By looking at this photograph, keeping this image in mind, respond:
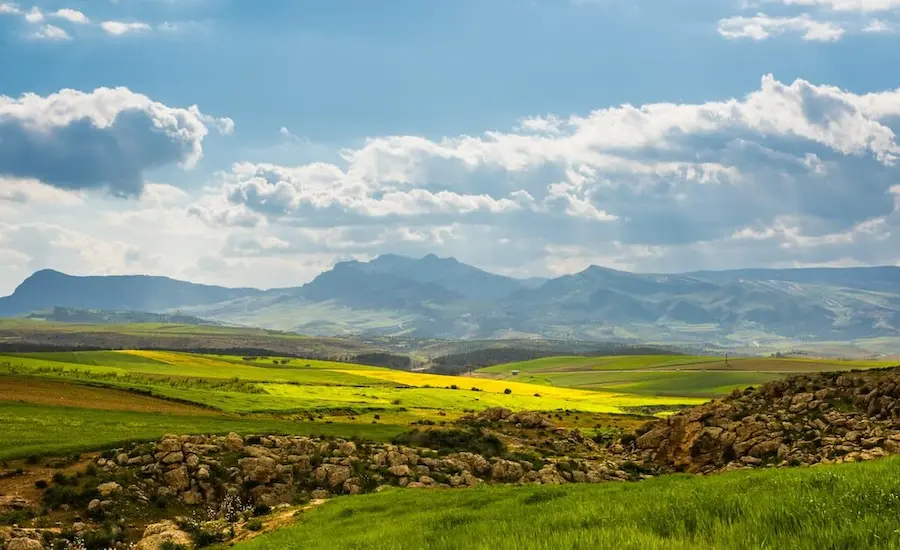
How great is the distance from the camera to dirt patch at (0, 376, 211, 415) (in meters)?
65.6

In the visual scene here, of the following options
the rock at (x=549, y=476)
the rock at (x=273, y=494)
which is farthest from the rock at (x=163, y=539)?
the rock at (x=549, y=476)

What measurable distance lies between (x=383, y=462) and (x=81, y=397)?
5016 centimetres

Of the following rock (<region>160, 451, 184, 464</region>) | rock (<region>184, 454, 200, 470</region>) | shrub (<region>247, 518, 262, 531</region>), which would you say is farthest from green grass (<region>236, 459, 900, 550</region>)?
rock (<region>160, 451, 184, 464</region>)

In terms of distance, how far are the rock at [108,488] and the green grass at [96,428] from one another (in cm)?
949

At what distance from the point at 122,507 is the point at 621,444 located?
48.2m

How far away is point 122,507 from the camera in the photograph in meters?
29.8

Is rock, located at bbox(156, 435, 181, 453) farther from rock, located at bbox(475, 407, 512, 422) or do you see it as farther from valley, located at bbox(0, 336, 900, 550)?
rock, located at bbox(475, 407, 512, 422)

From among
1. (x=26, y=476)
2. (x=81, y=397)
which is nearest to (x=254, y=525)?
(x=26, y=476)

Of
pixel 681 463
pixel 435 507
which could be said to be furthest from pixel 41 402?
pixel 681 463

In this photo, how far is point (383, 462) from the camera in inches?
1604

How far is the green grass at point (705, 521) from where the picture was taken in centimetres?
855

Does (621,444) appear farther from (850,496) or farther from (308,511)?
(850,496)

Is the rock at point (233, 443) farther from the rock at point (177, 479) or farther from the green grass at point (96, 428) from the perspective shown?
the green grass at point (96, 428)

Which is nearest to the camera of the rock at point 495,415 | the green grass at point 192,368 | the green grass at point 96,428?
the green grass at point 96,428
